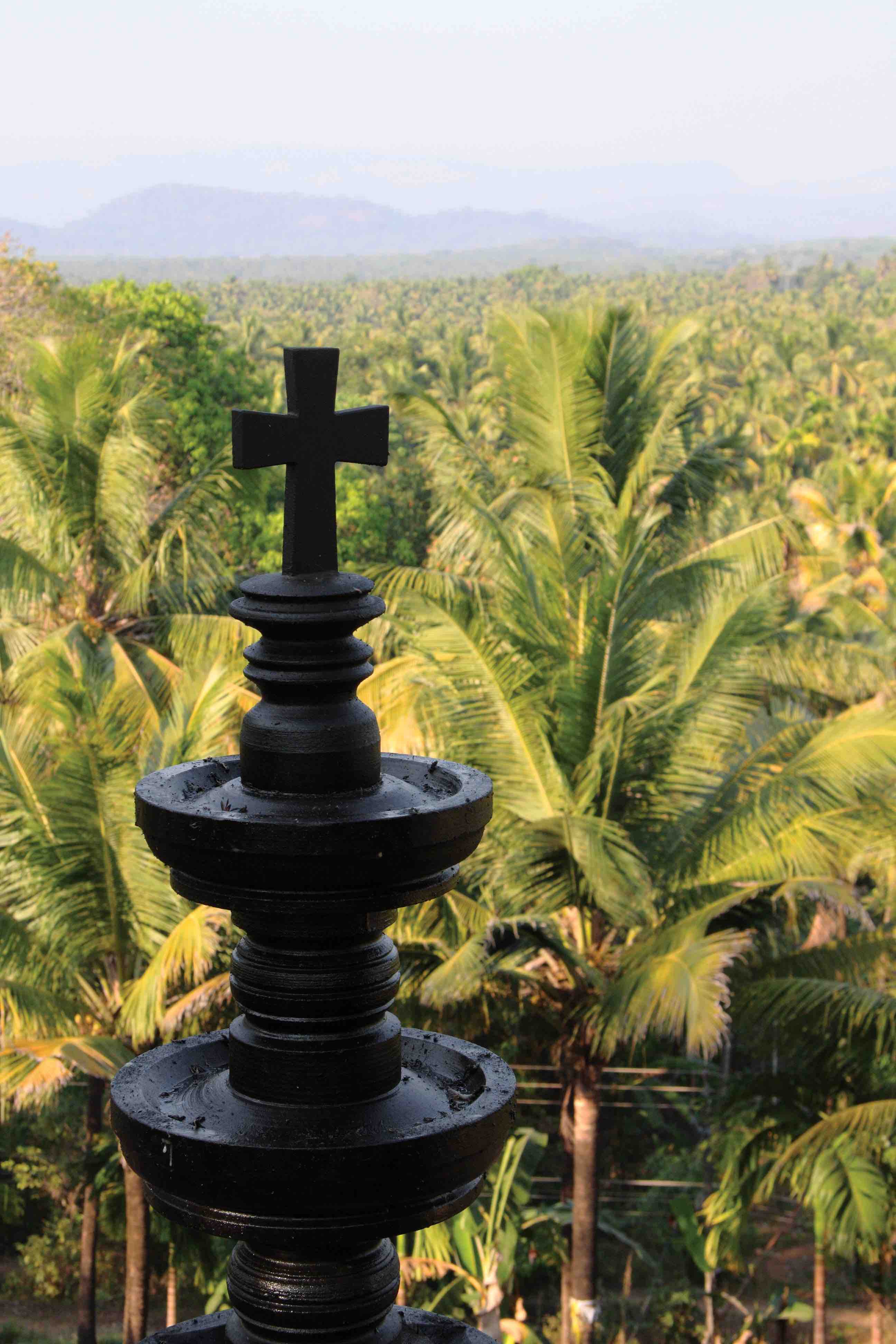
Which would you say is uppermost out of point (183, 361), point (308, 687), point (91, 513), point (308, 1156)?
point (183, 361)

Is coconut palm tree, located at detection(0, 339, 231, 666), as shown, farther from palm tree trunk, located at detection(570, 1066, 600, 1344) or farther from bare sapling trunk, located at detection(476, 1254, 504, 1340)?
bare sapling trunk, located at detection(476, 1254, 504, 1340)

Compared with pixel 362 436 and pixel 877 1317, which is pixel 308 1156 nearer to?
pixel 362 436

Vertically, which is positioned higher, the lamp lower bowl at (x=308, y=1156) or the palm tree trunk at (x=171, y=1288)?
the lamp lower bowl at (x=308, y=1156)

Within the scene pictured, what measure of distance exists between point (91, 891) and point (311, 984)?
9457mm

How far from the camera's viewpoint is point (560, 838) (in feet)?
36.2

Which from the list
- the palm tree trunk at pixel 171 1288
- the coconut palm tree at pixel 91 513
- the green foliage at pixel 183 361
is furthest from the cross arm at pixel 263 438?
the green foliage at pixel 183 361

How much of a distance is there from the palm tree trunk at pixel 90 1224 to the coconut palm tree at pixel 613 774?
15.4ft

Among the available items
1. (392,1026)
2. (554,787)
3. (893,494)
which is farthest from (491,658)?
(893,494)

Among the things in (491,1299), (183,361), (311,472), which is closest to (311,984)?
(311,472)

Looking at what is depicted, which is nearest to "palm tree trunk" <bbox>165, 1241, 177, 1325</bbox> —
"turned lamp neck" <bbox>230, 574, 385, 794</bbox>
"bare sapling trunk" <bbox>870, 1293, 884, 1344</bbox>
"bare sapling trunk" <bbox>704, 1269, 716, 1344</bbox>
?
"bare sapling trunk" <bbox>704, 1269, 716, 1344</bbox>

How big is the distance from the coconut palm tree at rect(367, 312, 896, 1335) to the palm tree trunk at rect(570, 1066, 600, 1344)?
2 cm

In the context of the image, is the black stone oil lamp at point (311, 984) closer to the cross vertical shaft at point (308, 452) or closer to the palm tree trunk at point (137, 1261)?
the cross vertical shaft at point (308, 452)

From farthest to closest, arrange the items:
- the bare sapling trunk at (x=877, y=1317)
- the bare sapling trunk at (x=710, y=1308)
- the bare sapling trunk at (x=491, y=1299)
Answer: the bare sapling trunk at (x=877, y=1317), the bare sapling trunk at (x=710, y=1308), the bare sapling trunk at (x=491, y=1299)

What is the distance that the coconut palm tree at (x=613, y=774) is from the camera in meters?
10.7
